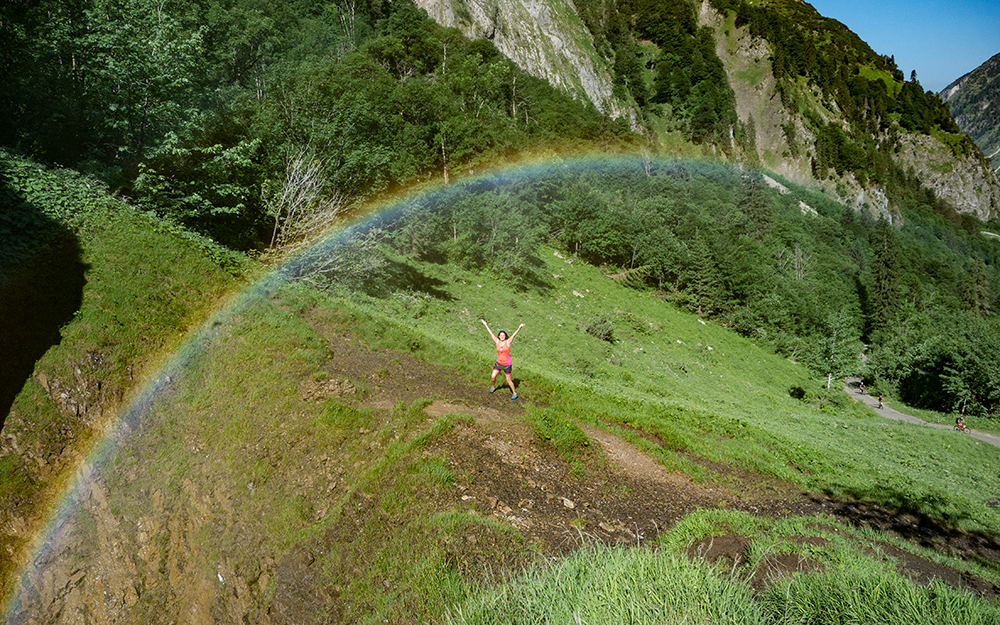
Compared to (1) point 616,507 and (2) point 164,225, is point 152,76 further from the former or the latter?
(1) point 616,507

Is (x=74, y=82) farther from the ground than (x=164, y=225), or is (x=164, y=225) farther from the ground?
(x=74, y=82)

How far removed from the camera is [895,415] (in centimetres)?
3578

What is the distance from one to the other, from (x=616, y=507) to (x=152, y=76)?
16.7m

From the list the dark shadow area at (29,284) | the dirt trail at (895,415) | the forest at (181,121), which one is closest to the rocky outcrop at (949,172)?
the dirt trail at (895,415)

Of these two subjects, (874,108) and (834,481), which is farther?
(874,108)

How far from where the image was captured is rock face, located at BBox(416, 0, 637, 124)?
244ft

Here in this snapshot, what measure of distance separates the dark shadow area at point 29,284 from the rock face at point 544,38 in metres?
75.5

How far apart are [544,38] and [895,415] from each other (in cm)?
9310

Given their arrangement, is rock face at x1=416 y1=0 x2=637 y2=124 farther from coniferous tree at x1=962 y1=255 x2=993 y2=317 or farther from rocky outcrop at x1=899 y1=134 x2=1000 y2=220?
rocky outcrop at x1=899 y1=134 x2=1000 y2=220

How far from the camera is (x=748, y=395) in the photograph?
26.3m

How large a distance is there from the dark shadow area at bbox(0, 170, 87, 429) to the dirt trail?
4002cm

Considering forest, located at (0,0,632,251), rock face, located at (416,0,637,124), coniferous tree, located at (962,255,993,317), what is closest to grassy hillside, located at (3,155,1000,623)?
forest, located at (0,0,632,251)

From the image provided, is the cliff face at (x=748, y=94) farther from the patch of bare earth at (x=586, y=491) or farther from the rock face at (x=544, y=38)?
the patch of bare earth at (x=586, y=491)

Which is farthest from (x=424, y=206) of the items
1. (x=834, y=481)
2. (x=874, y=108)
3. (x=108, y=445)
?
(x=874, y=108)
